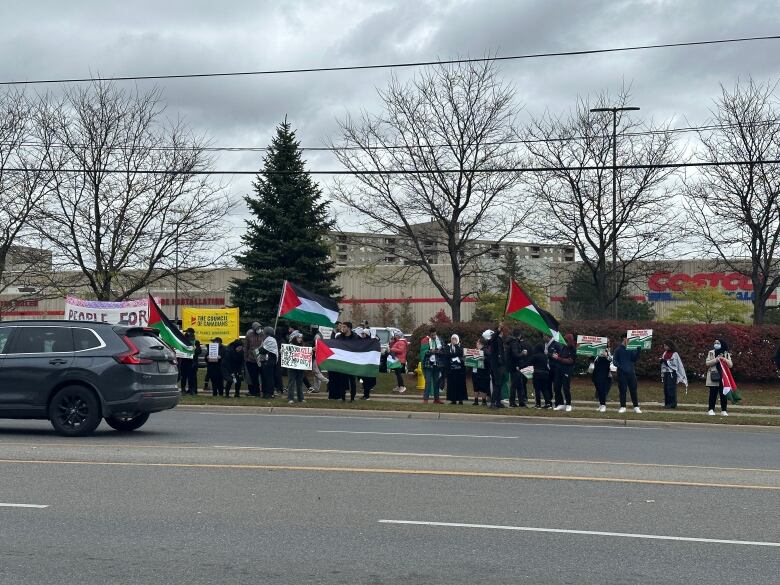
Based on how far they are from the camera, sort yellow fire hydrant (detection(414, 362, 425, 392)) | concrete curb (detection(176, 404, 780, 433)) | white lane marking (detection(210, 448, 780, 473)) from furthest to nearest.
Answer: yellow fire hydrant (detection(414, 362, 425, 392)) < concrete curb (detection(176, 404, 780, 433)) < white lane marking (detection(210, 448, 780, 473))

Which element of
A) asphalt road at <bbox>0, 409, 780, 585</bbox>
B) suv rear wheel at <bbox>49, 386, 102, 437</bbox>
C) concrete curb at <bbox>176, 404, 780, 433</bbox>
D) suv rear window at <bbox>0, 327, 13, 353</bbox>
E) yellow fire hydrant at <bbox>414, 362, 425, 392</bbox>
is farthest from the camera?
yellow fire hydrant at <bbox>414, 362, 425, 392</bbox>

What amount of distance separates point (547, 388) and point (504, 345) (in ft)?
4.67

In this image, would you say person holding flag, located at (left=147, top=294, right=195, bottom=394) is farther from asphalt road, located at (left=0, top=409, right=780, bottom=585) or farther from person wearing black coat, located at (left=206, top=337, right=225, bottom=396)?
asphalt road, located at (left=0, top=409, right=780, bottom=585)

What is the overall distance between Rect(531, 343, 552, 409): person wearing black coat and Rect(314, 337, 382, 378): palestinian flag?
400cm

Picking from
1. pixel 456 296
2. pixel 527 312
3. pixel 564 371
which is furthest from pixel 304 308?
pixel 456 296

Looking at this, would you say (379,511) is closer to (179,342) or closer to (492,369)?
(492,369)

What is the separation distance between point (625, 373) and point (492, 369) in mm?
3037

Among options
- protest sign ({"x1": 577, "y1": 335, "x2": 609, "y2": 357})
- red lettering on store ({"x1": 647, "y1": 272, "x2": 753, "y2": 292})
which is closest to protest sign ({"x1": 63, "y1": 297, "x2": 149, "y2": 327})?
protest sign ({"x1": 577, "y1": 335, "x2": 609, "y2": 357})

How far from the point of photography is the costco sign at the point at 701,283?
49.4m

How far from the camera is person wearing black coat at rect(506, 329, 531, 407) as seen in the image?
22672mm

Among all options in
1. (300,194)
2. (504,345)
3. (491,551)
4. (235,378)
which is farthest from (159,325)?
(491,551)

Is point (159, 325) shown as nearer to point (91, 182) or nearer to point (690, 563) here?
point (91, 182)

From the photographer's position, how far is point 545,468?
39.6 ft

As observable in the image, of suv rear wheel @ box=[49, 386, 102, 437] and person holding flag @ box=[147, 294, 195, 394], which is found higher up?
person holding flag @ box=[147, 294, 195, 394]
